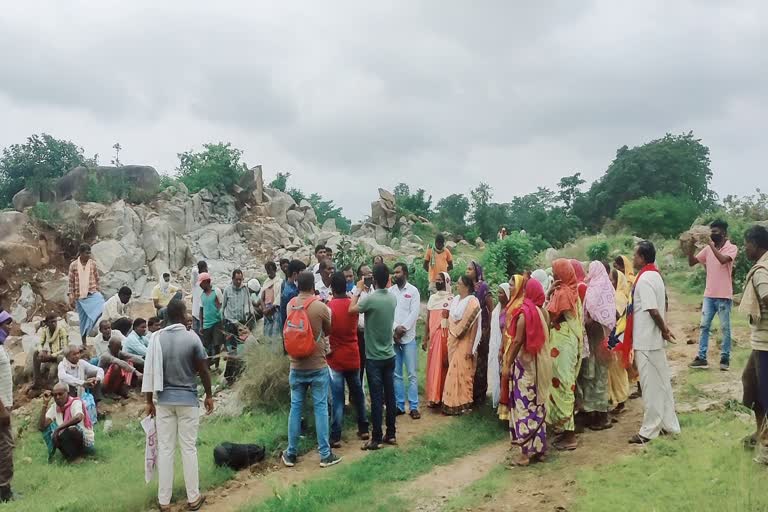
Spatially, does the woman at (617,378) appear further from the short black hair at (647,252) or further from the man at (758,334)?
the man at (758,334)

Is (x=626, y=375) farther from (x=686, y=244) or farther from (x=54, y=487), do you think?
(x=686, y=244)

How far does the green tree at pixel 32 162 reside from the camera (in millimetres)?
28822

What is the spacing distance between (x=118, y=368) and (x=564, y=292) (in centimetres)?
667

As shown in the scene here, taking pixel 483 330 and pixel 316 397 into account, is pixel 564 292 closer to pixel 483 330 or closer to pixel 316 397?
pixel 483 330

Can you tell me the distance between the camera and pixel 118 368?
8.81 m

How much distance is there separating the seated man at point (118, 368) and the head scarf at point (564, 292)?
6350 mm

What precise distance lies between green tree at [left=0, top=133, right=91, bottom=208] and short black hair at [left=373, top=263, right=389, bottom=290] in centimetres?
2637

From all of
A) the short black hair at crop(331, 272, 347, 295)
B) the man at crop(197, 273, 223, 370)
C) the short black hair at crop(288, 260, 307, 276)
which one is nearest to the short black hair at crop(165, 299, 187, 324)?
the short black hair at crop(331, 272, 347, 295)

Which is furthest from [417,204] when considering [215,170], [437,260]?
[437,260]

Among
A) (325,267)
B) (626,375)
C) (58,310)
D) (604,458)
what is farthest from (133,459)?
(58,310)

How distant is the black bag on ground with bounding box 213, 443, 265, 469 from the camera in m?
5.98

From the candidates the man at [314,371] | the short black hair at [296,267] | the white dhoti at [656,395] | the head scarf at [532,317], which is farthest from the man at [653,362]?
the short black hair at [296,267]

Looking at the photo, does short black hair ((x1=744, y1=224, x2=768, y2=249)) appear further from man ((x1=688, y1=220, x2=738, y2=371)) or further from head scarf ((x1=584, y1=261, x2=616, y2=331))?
man ((x1=688, y1=220, x2=738, y2=371))

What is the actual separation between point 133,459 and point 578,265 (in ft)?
17.5
